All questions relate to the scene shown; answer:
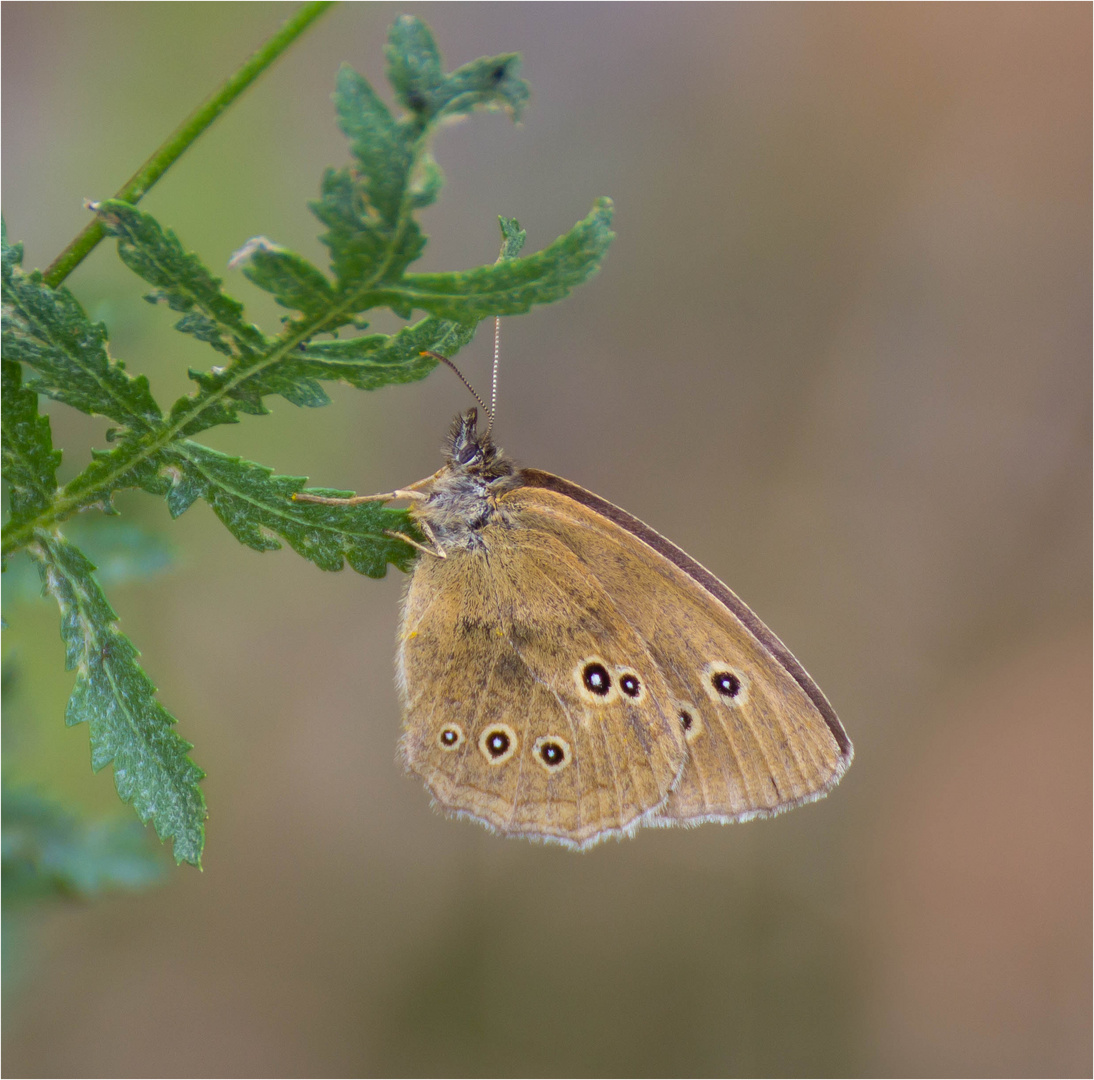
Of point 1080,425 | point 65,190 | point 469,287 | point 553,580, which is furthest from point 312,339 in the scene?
point 1080,425

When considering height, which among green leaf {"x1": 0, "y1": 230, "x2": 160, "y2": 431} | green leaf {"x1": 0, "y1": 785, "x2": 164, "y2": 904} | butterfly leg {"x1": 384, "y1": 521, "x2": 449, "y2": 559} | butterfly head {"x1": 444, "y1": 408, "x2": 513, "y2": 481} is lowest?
green leaf {"x1": 0, "y1": 785, "x2": 164, "y2": 904}

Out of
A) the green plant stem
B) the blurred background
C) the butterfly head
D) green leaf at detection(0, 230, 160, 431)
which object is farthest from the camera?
the blurred background

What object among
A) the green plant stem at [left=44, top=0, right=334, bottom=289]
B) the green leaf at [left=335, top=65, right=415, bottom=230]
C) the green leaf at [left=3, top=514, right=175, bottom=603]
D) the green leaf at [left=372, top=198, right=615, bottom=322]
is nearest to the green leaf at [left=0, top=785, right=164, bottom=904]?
the green leaf at [left=3, top=514, right=175, bottom=603]

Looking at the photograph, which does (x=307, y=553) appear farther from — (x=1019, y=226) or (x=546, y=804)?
(x=1019, y=226)

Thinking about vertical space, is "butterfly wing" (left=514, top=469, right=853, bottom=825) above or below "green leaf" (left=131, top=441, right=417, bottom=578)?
above

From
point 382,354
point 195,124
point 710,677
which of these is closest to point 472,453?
point 710,677

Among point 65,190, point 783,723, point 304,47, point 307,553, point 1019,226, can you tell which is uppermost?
point 1019,226

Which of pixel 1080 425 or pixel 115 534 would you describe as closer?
pixel 115 534

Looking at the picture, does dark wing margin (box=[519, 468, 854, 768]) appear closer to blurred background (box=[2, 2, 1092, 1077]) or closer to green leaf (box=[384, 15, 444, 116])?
green leaf (box=[384, 15, 444, 116])
